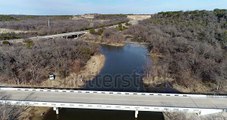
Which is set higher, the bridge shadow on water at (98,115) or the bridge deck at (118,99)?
the bridge deck at (118,99)

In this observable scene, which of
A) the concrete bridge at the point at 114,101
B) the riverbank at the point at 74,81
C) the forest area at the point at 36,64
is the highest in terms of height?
the forest area at the point at 36,64

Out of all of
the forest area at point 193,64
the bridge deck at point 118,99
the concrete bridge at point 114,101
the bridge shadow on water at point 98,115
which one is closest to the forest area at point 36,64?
the concrete bridge at point 114,101

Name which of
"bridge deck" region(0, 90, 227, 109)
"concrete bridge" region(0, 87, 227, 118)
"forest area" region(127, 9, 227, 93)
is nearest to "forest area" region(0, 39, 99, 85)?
"concrete bridge" region(0, 87, 227, 118)

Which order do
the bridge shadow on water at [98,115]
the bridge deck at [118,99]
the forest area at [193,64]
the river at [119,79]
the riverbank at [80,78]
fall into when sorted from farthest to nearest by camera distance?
the riverbank at [80,78] < the forest area at [193,64] < the river at [119,79] < the bridge shadow on water at [98,115] < the bridge deck at [118,99]

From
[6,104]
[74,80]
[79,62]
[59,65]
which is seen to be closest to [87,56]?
[79,62]

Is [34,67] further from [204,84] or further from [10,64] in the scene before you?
[204,84]

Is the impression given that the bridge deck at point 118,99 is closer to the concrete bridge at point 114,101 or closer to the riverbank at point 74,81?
the concrete bridge at point 114,101
